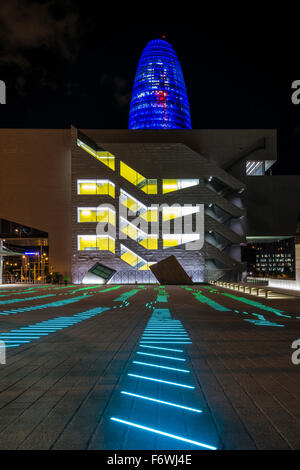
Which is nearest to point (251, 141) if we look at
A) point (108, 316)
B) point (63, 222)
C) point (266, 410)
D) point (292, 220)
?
Answer: point (292, 220)

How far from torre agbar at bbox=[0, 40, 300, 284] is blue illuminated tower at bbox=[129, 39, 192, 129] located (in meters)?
42.7

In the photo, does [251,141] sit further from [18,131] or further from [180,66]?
[180,66]

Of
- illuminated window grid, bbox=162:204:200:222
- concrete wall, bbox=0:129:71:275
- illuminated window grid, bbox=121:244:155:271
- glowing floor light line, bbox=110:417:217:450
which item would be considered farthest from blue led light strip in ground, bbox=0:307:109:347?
concrete wall, bbox=0:129:71:275

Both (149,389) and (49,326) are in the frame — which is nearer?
(149,389)

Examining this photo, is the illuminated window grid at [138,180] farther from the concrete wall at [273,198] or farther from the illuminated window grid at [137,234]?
the concrete wall at [273,198]

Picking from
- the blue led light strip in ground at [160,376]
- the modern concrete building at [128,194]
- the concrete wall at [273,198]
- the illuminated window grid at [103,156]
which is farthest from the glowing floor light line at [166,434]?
the concrete wall at [273,198]

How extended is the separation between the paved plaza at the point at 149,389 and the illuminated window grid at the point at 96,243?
34.9m

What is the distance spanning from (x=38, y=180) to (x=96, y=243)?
36.3 ft

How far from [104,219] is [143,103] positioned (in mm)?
55387

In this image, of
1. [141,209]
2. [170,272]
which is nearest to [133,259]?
[141,209]

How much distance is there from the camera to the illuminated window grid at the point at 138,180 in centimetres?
4522

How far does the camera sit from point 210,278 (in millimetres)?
44250

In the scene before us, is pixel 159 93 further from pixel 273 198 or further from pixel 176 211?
pixel 176 211

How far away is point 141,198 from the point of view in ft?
144
